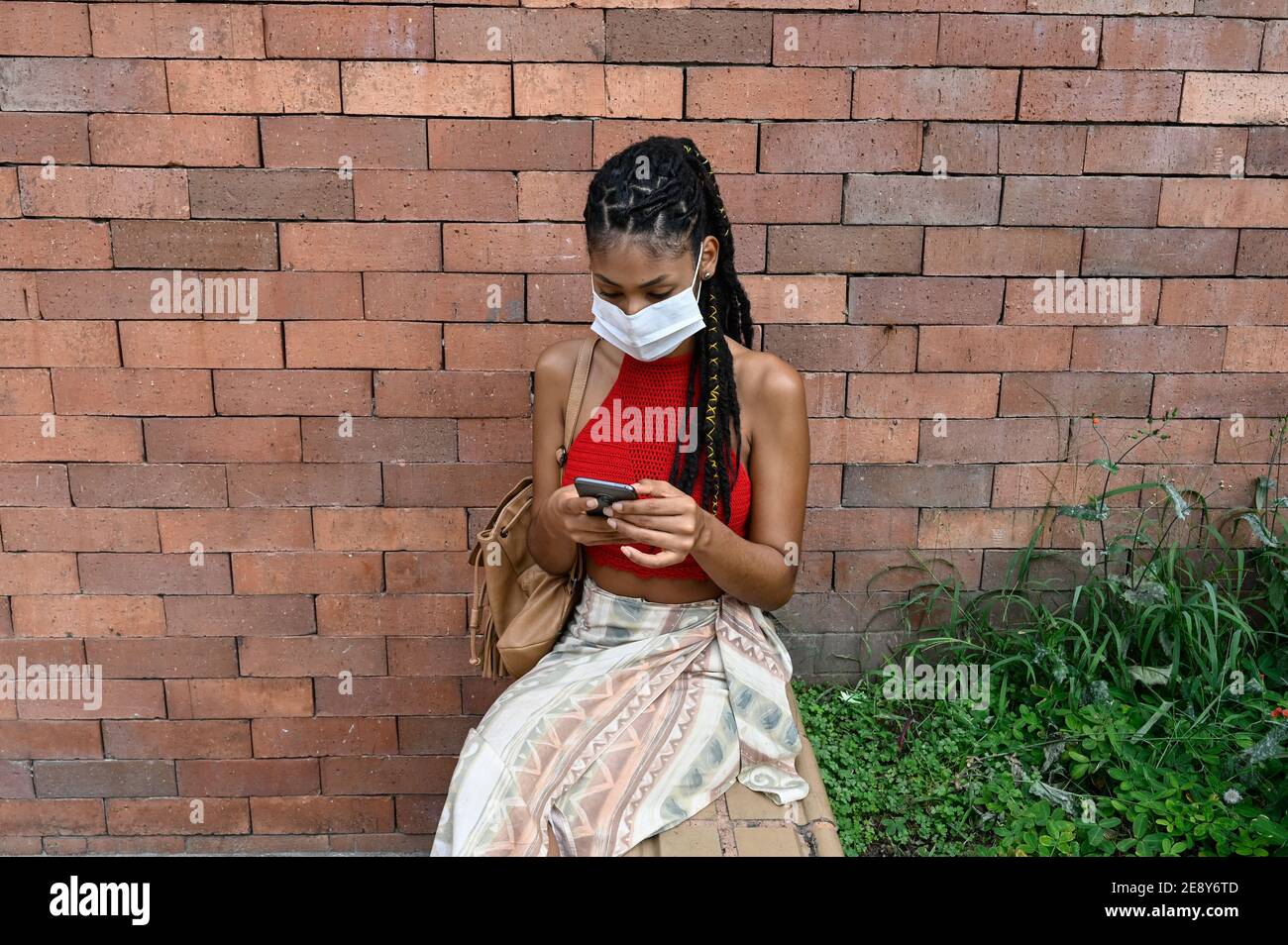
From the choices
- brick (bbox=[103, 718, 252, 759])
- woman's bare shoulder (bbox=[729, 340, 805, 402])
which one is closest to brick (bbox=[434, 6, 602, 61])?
woman's bare shoulder (bbox=[729, 340, 805, 402])

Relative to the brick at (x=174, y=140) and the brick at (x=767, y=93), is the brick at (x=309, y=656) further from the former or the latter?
the brick at (x=767, y=93)

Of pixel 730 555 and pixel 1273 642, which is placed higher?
pixel 730 555

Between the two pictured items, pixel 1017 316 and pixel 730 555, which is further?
pixel 1017 316

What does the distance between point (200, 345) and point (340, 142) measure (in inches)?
29.4

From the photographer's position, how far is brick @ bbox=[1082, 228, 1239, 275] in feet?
9.41

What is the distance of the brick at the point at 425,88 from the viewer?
8.77 feet

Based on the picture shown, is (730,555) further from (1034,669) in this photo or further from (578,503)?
(1034,669)

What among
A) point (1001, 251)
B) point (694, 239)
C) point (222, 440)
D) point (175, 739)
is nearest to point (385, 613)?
point (222, 440)

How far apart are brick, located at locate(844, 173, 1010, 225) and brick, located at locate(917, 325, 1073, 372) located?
13.2 inches

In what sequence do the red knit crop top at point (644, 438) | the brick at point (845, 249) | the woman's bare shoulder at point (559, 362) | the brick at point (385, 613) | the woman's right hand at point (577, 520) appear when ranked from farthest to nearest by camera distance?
1. the brick at point (385, 613)
2. the brick at point (845, 249)
3. the woman's bare shoulder at point (559, 362)
4. the red knit crop top at point (644, 438)
5. the woman's right hand at point (577, 520)

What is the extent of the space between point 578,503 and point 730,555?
1.19ft

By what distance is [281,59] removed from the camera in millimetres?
2668

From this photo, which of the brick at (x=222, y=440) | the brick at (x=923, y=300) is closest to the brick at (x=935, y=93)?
the brick at (x=923, y=300)

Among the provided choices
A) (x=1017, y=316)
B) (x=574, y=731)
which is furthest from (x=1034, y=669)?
(x=574, y=731)
